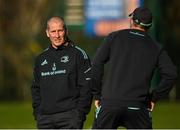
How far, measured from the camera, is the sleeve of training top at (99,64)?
29.9 ft

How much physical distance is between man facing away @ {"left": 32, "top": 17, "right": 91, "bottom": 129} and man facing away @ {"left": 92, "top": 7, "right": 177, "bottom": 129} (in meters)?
0.59

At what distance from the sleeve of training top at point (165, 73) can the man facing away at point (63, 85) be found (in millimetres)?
897

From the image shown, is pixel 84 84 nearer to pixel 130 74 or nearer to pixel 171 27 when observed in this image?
pixel 130 74

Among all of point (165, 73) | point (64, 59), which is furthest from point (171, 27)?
point (165, 73)

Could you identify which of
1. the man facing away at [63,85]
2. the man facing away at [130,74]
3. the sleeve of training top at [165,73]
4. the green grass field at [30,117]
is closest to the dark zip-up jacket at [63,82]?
the man facing away at [63,85]

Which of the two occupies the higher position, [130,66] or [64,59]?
[130,66]

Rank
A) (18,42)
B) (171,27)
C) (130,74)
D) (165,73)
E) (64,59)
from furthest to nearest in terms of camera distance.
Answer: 1. (171,27)
2. (18,42)
3. (64,59)
4. (165,73)
5. (130,74)

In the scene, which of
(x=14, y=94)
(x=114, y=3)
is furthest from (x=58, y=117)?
(x=14, y=94)

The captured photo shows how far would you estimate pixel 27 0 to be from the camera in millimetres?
40219

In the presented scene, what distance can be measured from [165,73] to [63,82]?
1.31m

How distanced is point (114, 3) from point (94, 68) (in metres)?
19.3

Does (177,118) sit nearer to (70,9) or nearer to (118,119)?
(70,9)

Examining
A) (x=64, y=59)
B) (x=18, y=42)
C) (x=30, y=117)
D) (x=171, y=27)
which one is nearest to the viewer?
(x=64, y=59)

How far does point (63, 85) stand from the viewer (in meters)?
9.79
